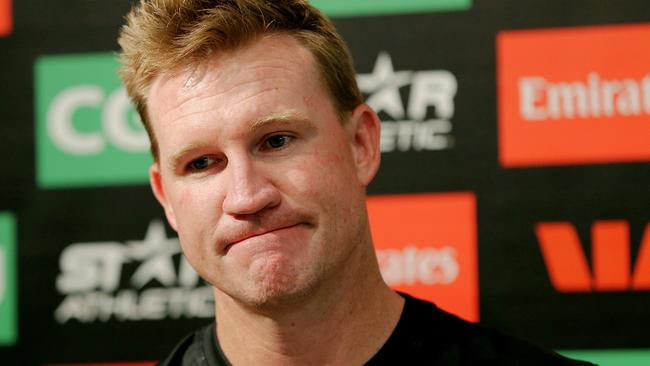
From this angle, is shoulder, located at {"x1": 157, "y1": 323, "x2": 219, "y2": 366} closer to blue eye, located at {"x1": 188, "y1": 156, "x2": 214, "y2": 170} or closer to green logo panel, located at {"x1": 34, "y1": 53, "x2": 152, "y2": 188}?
blue eye, located at {"x1": 188, "y1": 156, "x2": 214, "y2": 170}

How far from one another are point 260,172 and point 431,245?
2.23 feet

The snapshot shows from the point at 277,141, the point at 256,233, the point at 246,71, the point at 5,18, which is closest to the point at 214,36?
the point at 246,71

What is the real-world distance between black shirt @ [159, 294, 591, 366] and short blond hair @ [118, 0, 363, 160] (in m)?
0.33

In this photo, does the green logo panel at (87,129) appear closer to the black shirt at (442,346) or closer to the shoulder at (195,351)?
the shoulder at (195,351)

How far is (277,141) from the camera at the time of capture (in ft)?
4.11

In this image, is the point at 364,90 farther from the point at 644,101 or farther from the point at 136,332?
the point at 136,332

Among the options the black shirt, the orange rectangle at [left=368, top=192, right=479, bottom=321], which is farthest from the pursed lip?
the orange rectangle at [left=368, top=192, right=479, bottom=321]

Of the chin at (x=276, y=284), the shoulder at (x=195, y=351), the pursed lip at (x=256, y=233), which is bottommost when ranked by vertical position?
the shoulder at (x=195, y=351)

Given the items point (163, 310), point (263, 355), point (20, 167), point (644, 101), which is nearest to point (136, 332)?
point (163, 310)

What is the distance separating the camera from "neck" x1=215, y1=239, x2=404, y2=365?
1.30m

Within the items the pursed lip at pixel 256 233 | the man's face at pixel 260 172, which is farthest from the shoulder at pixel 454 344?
the pursed lip at pixel 256 233

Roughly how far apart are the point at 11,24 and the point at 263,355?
1076mm

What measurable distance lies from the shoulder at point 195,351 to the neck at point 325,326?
0.07 meters

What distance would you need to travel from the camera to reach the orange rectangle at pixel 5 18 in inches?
78.4
